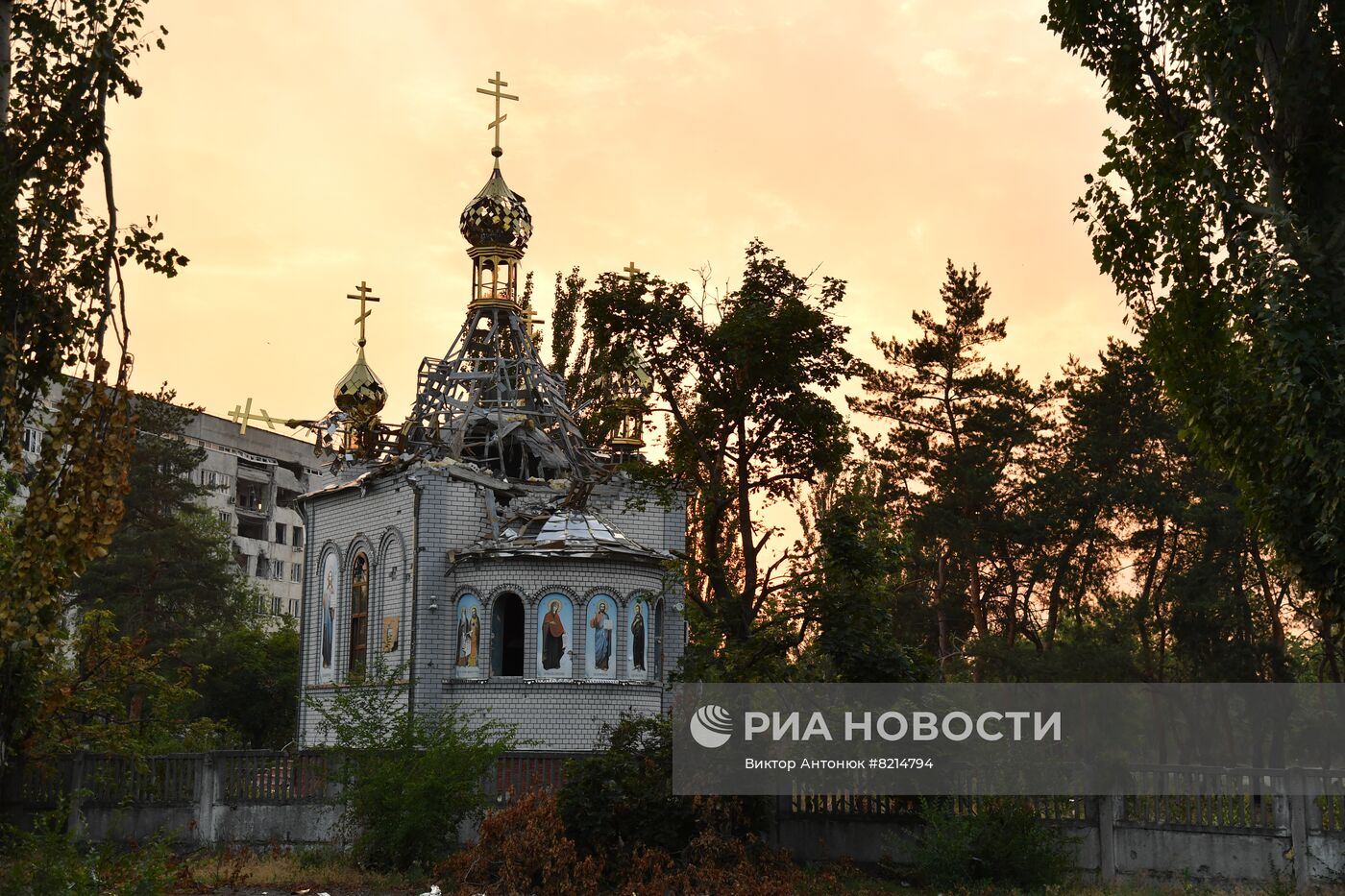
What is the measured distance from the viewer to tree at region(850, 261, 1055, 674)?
121ft

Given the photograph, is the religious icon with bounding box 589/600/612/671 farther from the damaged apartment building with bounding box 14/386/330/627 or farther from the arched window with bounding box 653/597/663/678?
the damaged apartment building with bounding box 14/386/330/627

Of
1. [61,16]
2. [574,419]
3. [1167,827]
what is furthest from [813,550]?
[574,419]

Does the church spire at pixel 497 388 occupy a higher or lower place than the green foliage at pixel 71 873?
higher

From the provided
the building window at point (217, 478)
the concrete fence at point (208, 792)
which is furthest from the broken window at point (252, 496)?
the concrete fence at point (208, 792)

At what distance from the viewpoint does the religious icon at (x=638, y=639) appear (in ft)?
84.8

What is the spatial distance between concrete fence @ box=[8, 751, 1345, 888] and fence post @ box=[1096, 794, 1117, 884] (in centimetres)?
2

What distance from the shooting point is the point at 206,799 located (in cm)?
1892

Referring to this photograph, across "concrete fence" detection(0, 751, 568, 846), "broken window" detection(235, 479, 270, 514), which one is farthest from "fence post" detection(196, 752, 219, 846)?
"broken window" detection(235, 479, 270, 514)

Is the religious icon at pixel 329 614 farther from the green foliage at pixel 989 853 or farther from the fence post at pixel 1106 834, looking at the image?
the fence post at pixel 1106 834

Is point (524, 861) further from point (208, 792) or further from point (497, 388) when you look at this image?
point (497, 388)

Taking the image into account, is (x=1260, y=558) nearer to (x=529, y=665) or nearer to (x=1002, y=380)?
(x=1002, y=380)

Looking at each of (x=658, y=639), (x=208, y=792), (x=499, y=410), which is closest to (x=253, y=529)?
(x=499, y=410)

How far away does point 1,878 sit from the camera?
38.4 feet

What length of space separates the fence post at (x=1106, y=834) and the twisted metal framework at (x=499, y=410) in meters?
13.7
